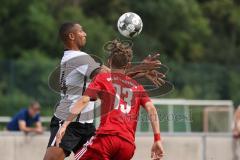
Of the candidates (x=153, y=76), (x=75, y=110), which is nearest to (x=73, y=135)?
(x=75, y=110)

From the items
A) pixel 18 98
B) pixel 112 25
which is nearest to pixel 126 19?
pixel 18 98

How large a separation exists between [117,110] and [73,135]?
1.19m

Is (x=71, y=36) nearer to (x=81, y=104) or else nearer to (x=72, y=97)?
(x=72, y=97)

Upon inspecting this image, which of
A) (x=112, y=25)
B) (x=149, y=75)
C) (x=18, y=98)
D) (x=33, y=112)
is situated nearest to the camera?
(x=149, y=75)

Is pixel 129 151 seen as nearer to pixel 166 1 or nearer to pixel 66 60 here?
pixel 66 60

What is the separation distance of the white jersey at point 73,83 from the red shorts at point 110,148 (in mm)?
1038

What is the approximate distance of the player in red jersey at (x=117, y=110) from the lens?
8602 millimetres

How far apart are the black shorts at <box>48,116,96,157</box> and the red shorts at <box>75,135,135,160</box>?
2.98 feet

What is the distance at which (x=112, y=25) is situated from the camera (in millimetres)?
43500

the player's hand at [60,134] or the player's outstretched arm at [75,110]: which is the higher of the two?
the player's outstretched arm at [75,110]

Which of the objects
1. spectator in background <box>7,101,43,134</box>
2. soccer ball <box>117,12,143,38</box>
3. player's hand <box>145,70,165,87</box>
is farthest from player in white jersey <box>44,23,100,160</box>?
spectator in background <box>7,101,43,134</box>

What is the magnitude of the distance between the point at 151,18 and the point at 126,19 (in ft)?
116

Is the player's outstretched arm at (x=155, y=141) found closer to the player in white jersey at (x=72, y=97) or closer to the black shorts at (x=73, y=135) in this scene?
the player in white jersey at (x=72, y=97)

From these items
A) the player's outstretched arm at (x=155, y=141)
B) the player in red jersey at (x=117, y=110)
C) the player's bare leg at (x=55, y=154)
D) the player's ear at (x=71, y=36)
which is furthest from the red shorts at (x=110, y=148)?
the player's ear at (x=71, y=36)
